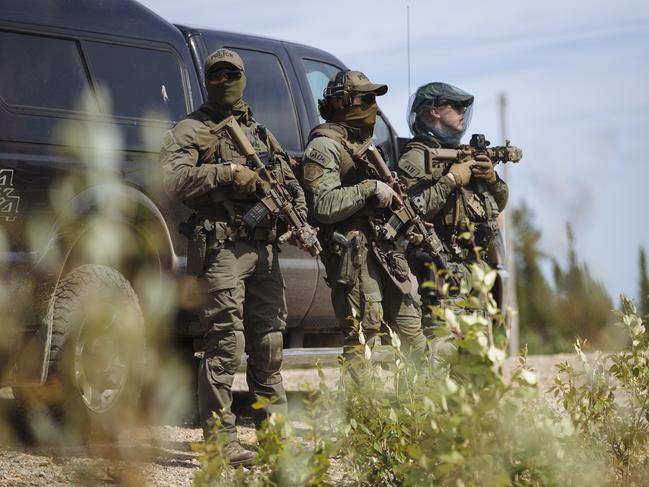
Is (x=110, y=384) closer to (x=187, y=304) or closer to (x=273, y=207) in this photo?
(x=187, y=304)

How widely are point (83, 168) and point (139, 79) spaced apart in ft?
2.27

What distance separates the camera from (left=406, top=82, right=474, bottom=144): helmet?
641 centimetres

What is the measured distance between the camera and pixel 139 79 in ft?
20.7

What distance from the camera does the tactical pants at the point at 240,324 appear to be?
5.43 metres

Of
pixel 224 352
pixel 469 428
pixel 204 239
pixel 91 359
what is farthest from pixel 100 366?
pixel 469 428

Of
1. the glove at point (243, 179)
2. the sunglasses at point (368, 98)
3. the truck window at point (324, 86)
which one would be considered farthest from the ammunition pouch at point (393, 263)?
the truck window at point (324, 86)

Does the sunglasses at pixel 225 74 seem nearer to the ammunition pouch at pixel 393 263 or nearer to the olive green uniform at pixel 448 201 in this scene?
the ammunition pouch at pixel 393 263

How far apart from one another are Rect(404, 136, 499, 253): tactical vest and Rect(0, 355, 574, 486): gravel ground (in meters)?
1.21

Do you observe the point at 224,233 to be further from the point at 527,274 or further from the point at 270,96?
the point at 527,274

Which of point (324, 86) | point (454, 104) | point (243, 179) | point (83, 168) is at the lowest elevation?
point (243, 179)

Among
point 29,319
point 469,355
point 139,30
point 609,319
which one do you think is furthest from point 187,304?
point 469,355

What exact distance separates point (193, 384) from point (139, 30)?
2.41 m

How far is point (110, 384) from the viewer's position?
6137mm

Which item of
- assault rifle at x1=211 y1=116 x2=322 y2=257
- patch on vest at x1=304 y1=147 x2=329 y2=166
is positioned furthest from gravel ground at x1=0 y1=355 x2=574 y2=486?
patch on vest at x1=304 y1=147 x2=329 y2=166
